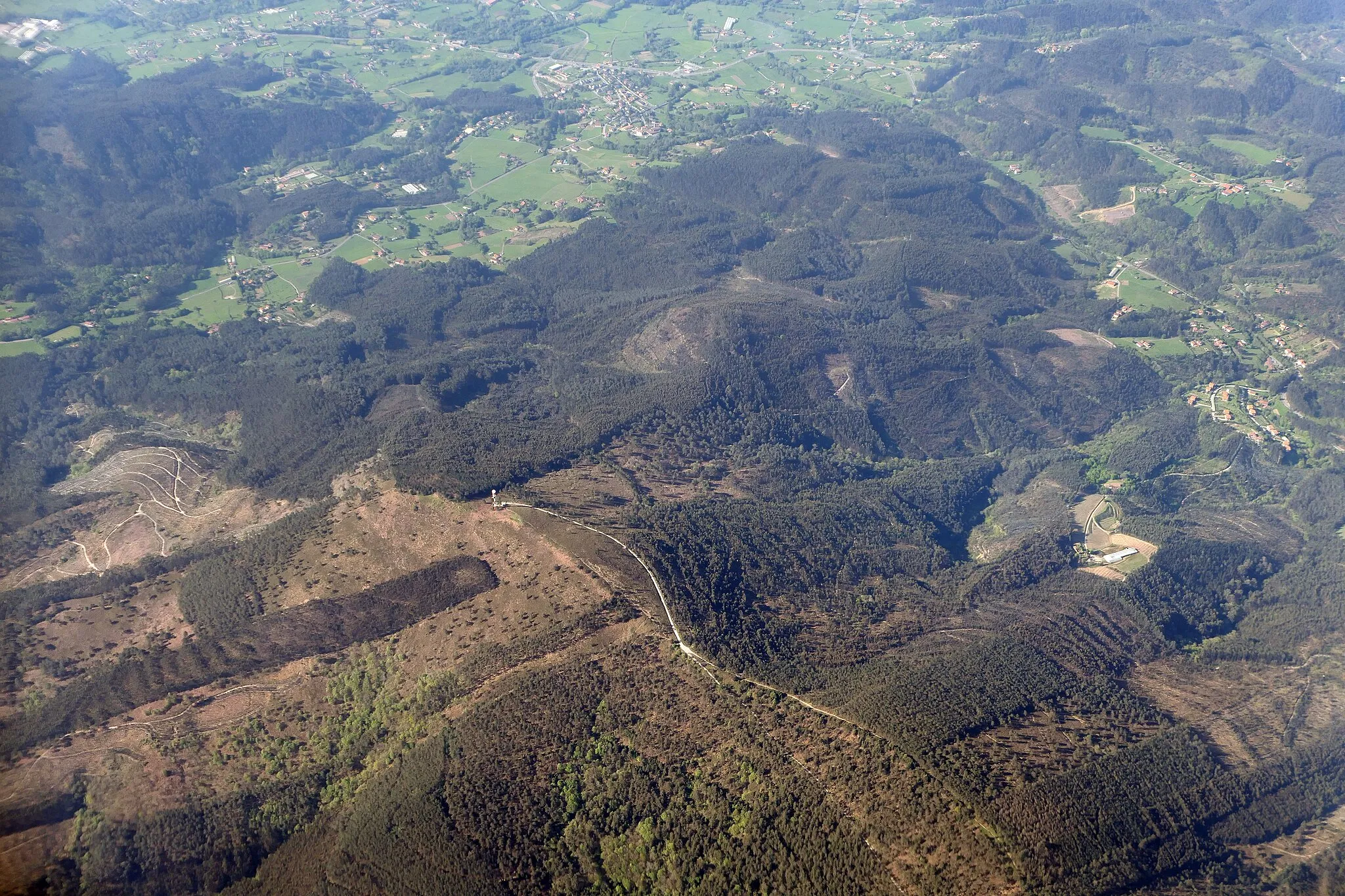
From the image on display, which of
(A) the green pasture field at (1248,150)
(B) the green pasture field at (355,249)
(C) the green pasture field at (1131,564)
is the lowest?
(B) the green pasture field at (355,249)

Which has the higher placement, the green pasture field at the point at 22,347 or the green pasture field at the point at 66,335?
the green pasture field at the point at 22,347

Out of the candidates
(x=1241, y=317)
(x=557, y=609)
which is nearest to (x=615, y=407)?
(x=557, y=609)

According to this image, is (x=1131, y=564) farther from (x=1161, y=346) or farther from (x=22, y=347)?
(x=22, y=347)

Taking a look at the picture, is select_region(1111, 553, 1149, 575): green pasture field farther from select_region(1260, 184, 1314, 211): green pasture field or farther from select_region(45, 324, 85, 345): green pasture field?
select_region(45, 324, 85, 345): green pasture field

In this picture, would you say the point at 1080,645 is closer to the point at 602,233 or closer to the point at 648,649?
the point at 648,649

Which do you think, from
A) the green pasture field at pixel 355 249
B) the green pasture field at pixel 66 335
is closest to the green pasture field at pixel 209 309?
the green pasture field at pixel 66 335

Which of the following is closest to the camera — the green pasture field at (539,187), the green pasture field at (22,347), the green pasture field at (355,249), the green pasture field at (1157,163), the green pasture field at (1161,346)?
the green pasture field at (22,347)

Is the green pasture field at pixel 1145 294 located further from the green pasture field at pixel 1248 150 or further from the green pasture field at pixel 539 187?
the green pasture field at pixel 539 187
